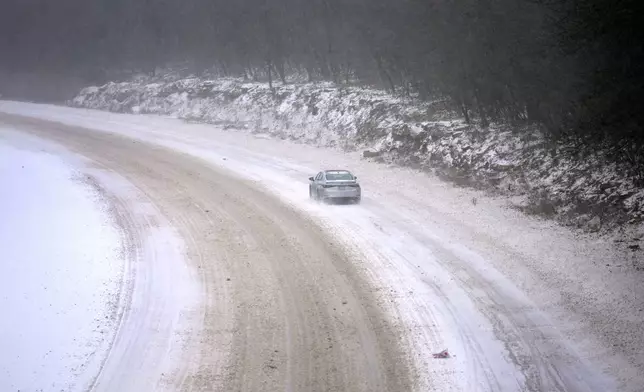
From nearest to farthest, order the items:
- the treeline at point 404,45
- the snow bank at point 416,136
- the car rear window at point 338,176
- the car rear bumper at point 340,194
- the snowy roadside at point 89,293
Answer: the snowy roadside at point 89,293
the treeline at point 404,45
the snow bank at point 416,136
the car rear bumper at point 340,194
the car rear window at point 338,176

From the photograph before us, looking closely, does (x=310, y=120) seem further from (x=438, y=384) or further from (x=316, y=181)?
(x=438, y=384)

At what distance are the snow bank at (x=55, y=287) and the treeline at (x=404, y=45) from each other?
15107 mm

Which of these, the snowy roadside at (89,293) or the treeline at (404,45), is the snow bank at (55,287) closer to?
the snowy roadside at (89,293)

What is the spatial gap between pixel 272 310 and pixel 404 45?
1000 inches

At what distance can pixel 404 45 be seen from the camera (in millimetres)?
33906

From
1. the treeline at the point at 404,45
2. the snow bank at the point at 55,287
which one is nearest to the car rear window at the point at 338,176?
the treeline at the point at 404,45

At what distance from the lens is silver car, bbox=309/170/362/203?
2131cm

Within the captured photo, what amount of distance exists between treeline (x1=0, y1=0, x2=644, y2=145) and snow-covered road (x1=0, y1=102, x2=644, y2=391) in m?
4.96

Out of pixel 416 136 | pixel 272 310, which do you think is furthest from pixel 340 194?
pixel 272 310

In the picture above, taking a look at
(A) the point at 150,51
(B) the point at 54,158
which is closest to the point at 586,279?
(B) the point at 54,158

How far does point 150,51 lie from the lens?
200 ft

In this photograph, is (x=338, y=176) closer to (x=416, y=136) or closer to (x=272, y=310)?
(x=416, y=136)

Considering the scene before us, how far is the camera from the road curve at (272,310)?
9859mm

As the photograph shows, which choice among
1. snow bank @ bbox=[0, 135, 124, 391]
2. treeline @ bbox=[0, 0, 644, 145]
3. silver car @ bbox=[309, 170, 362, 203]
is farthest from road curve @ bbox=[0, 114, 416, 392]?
treeline @ bbox=[0, 0, 644, 145]
